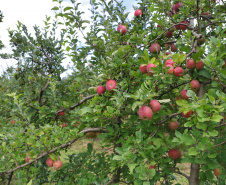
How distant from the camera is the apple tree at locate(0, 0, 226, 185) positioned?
1.30m

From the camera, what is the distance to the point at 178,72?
1.45 metres

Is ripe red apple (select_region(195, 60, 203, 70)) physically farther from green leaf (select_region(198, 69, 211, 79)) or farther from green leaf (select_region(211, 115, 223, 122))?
green leaf (select_region(211, 115, 223, 122))

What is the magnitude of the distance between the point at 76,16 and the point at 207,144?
1752mm

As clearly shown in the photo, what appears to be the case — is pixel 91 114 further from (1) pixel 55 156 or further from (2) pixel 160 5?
(2) pixel 160 5

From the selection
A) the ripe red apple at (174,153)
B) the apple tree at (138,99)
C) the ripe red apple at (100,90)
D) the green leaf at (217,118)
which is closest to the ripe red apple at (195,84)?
the apple tree at (138,99)

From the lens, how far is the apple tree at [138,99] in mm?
1296

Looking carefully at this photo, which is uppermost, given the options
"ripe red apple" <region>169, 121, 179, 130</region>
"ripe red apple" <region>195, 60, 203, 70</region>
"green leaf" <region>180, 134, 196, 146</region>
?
"ripe red apple" <region>195, 60, 203, 70</region>

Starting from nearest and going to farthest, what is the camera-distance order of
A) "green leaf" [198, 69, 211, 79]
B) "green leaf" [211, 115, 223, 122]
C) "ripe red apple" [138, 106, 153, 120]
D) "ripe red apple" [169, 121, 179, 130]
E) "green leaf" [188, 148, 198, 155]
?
1. "green leaf" [211, 115, 223, 122]
2. "green leaf" [188, 148, 198, 155]
3. "ripe red apple" [138, 106, 153, 120]
4. "green leaf" [198, 69, 211, 79]
5. "ripe red apple" [169, 121, 179, 130]

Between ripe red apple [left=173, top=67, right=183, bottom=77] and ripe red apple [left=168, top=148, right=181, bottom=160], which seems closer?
ripe red apple [left=173, top=67, right=183, bottom=77]

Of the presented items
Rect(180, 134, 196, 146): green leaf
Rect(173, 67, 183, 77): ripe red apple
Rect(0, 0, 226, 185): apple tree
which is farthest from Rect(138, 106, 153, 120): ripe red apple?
Rect(173, 67, 183, 77): ripe red apple

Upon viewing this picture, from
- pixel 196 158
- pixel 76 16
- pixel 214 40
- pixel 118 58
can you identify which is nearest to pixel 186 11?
pixel 214 40

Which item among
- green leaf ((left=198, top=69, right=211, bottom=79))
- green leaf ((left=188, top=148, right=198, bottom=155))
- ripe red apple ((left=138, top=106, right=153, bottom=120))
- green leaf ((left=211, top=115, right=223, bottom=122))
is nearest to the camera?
green leaf ((left=211, top=115, right=223, bottom=122))

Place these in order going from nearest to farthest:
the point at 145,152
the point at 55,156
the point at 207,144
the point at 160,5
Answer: the point at 207,144 → the point at 145,152 → the point at 160,5 → the point at 55,156

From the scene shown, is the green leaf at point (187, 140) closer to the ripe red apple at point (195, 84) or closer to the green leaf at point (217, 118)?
the green leaf at point (217, 118)
